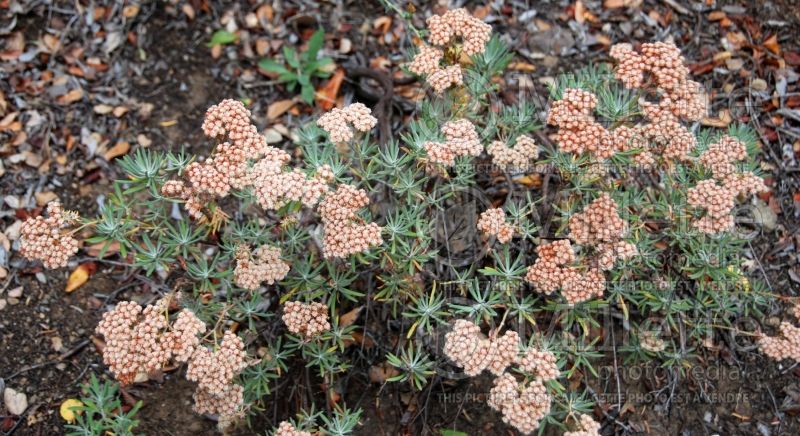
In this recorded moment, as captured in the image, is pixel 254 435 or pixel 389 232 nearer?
pixel 389 232

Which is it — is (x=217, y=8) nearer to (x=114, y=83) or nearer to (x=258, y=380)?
(x=114, y=83)

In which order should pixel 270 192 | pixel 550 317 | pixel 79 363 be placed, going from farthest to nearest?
pixel 79 363
pixel 550 317
pixel 270 192

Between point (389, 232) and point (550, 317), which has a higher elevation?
point (389, 232)

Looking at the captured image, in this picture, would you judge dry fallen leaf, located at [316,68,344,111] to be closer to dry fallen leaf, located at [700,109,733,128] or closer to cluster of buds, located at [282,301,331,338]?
cluster of buds, located at [282,301,331,338]

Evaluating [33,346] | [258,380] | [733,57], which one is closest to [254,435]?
[258,380]

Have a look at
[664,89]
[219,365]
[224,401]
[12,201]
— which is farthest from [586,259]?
[12,201]

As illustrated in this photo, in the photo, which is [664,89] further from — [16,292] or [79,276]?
[16,292]
